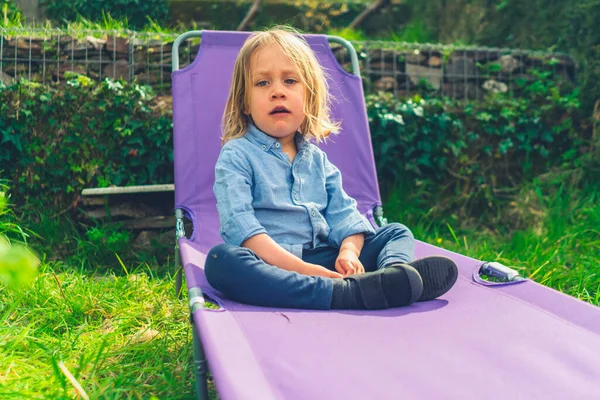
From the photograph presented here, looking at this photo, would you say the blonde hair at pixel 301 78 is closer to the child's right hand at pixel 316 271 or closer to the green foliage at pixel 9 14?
the child's right hand at pixel 316 271

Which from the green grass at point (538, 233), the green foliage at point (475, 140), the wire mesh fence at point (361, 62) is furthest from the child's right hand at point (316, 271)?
the wire mesh fence at point (361, 62)

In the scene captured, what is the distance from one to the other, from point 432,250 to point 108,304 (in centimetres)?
124

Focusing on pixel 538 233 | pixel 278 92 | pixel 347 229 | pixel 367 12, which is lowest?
pixel 538 233

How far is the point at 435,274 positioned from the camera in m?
1.71

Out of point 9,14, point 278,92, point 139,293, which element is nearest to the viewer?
point 278,92

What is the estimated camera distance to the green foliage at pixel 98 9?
439cm

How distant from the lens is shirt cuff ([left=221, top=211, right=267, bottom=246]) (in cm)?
183

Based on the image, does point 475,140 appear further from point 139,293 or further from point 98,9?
point 98,9

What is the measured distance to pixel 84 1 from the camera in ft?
14.3

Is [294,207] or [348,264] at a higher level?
[294,207]

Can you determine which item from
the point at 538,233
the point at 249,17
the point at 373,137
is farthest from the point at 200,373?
the point at 249,17

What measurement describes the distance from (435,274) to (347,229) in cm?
40

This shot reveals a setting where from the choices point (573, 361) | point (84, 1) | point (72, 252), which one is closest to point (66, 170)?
point (72, 252)

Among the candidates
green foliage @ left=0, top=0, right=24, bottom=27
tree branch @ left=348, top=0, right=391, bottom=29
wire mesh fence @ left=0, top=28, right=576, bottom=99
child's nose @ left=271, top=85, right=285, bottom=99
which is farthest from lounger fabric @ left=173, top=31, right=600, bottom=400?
tree branch @ left=348, top=0, right=391, bottom=29
